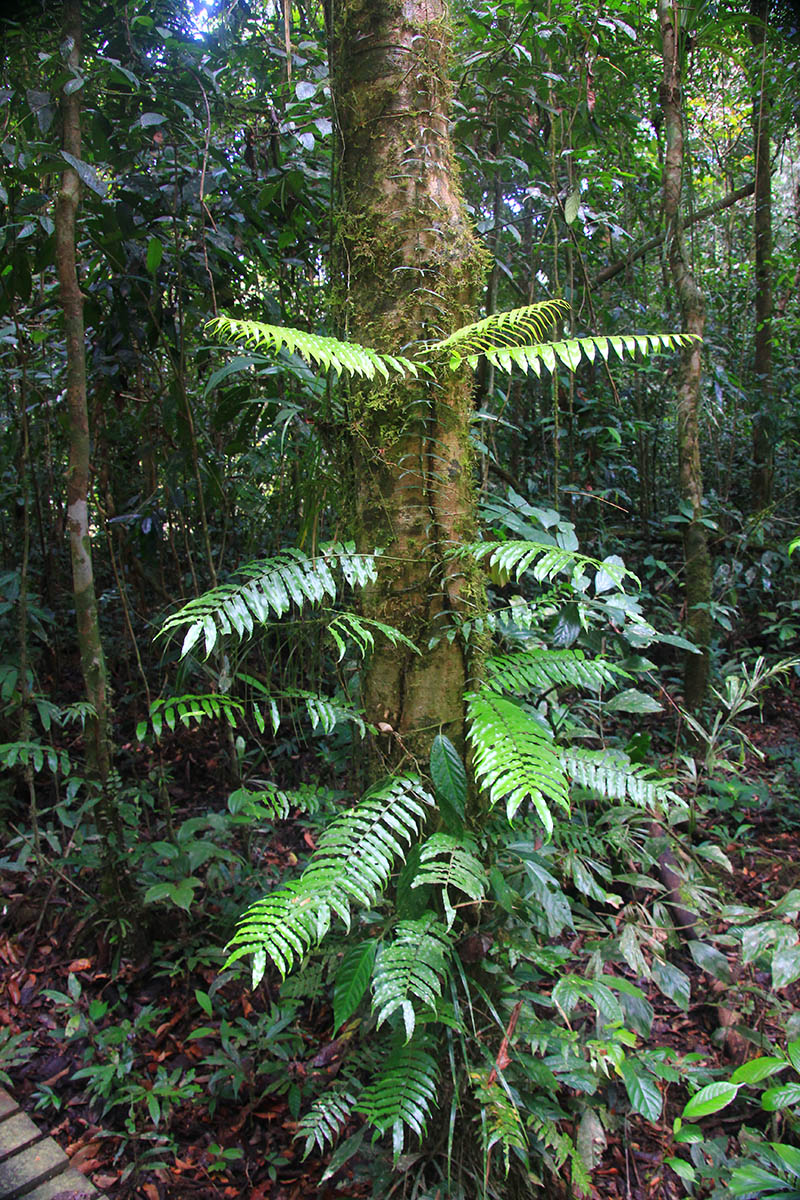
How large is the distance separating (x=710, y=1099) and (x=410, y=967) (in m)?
0.83

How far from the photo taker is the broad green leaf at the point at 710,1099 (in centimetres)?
142

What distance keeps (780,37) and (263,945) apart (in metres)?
5.65

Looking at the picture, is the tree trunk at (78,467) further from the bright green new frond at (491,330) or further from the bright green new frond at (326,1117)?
the bright green new frond at (491,330)

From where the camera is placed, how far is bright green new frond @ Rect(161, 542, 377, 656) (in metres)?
1.07

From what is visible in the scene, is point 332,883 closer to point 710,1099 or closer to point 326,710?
point 326,710

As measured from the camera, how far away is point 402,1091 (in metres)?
1.22

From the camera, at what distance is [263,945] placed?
3.18 ft

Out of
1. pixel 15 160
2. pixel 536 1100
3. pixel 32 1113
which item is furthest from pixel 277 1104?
pixel 15 160

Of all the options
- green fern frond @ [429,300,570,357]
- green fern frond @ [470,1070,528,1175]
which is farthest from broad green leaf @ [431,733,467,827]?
green fern frond @ [429,300,570,357]

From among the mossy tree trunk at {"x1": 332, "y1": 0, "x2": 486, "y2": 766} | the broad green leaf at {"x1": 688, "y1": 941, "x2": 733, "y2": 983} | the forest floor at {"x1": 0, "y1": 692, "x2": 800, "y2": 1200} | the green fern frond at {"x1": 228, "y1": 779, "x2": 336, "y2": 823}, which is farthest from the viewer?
the broad green leaf at {"x1": 688, "y1": 941, "x2": 733, "y2": 983}

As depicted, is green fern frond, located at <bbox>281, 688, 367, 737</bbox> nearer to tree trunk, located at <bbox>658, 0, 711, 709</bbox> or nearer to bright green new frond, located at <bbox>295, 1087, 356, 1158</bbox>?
bright green new frond, located at <bbox>295, 1087, 356, 1158</bbox>

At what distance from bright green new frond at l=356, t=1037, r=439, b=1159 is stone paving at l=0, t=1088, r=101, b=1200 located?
0.92 meters


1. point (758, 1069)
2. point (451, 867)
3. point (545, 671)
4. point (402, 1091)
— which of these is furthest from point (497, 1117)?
point (545, 671)

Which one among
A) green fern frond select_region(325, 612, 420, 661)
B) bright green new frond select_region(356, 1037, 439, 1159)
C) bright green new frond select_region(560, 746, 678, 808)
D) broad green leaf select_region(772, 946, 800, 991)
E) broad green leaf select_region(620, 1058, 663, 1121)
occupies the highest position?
green fern frond select_region(325, 612, 420, 661)
